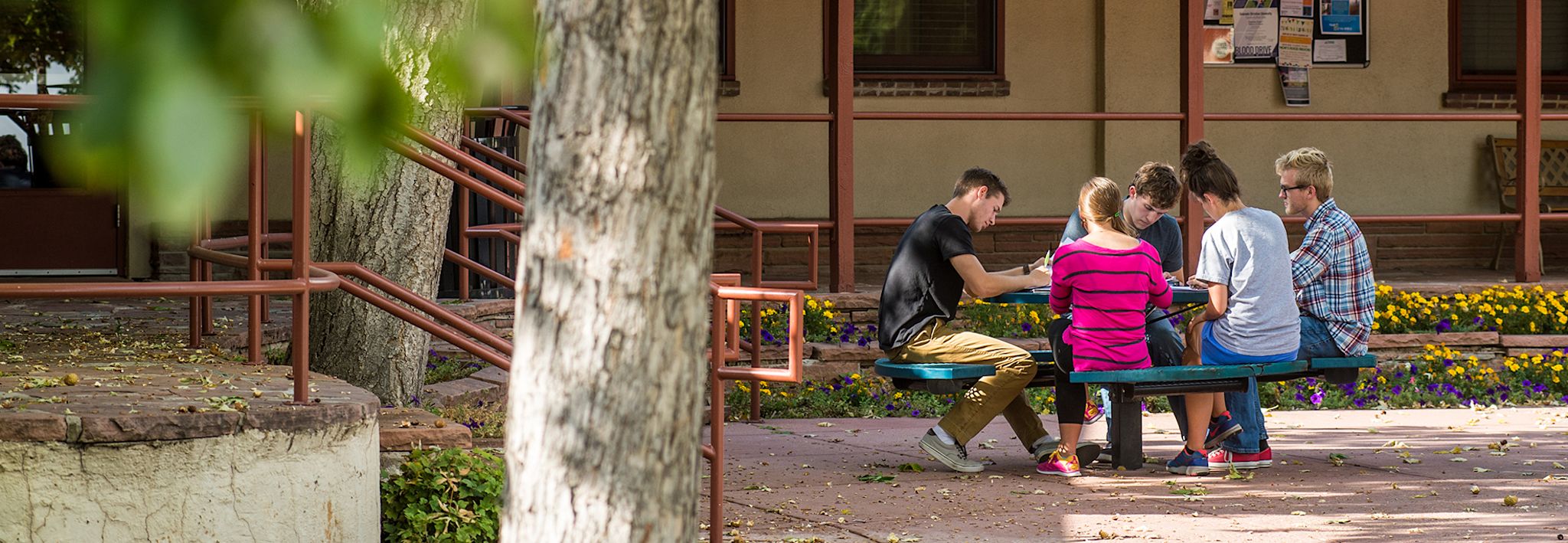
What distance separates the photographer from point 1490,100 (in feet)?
38.9

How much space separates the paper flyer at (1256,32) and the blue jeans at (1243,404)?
6056 mm

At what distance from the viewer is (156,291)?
3.60m

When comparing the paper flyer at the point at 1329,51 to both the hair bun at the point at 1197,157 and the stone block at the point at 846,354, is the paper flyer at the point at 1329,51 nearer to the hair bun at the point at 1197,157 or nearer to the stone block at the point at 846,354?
→ the stone block at the point at 846,354

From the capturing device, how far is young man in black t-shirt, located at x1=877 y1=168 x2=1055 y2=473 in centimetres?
603

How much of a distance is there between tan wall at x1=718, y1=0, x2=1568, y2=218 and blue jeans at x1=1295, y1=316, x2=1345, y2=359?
17.4ft

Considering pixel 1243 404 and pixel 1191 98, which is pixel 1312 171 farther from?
pixel 1191 98

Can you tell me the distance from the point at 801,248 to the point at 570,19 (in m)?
9.49

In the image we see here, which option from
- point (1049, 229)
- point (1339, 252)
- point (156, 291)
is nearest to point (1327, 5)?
point (1049, 229)

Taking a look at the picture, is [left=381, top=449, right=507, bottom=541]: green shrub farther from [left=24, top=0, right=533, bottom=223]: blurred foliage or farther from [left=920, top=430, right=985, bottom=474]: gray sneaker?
[left=24, top=0, right=533, bottom=223]: blurred foliage

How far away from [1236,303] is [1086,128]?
5785 mm

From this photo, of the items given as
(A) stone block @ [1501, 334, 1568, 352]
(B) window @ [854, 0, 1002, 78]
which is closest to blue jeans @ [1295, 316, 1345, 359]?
(A) stone block @ [1501, 334, 1568, 352]

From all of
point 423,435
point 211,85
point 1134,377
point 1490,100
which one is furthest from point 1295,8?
point 211,85

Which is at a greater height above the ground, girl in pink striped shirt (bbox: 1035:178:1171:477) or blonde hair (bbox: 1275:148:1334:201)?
blonde hair (bbox: 1275:148:1334:201)

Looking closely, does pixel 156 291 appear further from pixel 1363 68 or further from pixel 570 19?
pixel 1363 68
